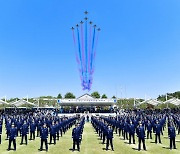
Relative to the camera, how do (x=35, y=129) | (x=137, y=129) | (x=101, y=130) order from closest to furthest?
(x=137, y=129) → (x=101, y=130) → (x=35, y=129)

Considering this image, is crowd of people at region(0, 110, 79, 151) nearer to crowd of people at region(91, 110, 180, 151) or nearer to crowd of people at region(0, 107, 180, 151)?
crowd of people at region(0, 107, 180, 151)

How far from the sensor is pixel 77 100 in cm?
→ 6900

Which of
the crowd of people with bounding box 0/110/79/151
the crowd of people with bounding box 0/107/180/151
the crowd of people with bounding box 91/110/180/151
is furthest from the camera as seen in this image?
the crowd of people with bounding box 91/110/180/151

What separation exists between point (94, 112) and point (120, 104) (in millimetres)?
52397

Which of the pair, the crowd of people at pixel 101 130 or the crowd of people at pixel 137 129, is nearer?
the crowd of people at pixel 101 130

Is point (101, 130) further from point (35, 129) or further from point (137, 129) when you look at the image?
point (35, 129)

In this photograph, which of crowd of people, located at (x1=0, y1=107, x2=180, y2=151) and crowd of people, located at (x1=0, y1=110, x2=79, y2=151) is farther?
crowd of people, located at (x1=0, y1=107, x2=180, y2=151)

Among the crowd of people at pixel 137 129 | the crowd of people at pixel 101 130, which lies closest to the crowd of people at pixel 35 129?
the crowd of people at pixel 101 130

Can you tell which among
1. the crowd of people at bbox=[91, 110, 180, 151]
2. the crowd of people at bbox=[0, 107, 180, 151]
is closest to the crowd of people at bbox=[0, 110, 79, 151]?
the crowd of people at bbox=[0, 107, 180, 151]

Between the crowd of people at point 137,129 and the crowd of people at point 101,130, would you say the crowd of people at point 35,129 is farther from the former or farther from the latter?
the crowd of people at point 137,129

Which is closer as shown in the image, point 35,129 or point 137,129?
point 137,129

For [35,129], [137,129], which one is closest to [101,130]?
[137,129]

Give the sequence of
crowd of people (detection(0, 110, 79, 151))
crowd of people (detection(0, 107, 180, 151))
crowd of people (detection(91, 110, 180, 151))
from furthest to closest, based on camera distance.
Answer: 1. crowd of people (detection(91, 110, 180, 151))
2. crowd of people (detection(0, 107, 180, 151))
3. crowd of people (detection(0, 110, 79, 151))

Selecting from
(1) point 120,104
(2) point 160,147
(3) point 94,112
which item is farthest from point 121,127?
(1) point 120,104
